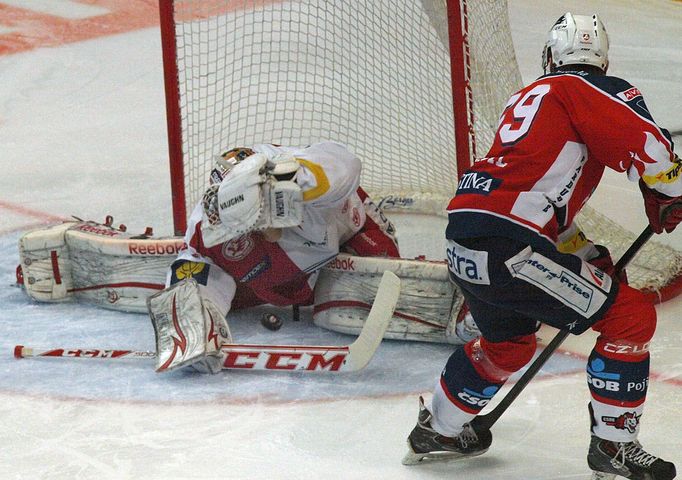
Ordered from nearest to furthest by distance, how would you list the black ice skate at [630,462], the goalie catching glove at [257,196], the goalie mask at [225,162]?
the black ice skate at [630,462], the goalie catching glove at [257,196], the goalie mask at [225,162]

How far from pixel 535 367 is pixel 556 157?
0.54 meters

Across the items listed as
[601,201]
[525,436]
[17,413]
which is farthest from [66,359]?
[601,201]

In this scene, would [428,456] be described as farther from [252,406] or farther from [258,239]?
[258,239]

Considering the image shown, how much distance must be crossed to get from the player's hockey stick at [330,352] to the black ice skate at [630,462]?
836mm

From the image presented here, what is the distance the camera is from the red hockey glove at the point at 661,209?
8.25 feet

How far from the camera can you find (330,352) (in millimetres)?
3248

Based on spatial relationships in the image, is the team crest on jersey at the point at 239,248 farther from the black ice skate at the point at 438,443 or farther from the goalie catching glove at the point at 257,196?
the black ice skate at the point at 438,443

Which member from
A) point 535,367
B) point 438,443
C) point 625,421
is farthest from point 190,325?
point 625,421

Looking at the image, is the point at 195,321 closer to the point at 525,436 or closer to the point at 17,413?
the point at 17,413

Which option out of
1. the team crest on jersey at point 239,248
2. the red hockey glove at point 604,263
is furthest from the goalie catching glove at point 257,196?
the red hockey glove at point 604,263

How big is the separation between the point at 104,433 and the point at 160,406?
7.4 inches

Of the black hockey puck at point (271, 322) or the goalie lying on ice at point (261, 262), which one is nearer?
the goalie lying on ice at point (261, 262)

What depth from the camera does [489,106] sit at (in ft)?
11.8

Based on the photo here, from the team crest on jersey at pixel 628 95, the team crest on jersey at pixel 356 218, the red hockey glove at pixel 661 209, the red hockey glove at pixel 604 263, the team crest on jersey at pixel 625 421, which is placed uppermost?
the team crest on jersey at pixel 628 95
